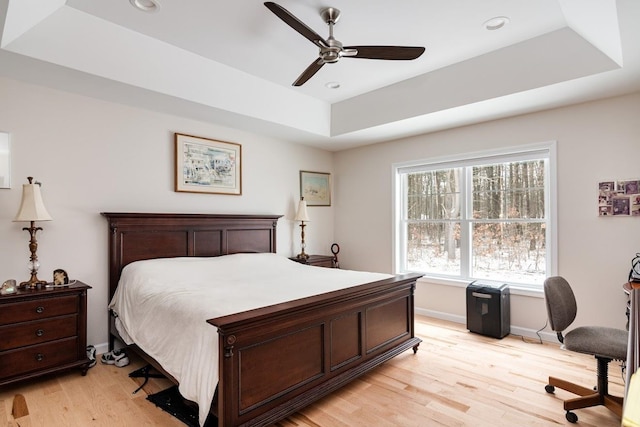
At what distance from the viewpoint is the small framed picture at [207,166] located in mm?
3828

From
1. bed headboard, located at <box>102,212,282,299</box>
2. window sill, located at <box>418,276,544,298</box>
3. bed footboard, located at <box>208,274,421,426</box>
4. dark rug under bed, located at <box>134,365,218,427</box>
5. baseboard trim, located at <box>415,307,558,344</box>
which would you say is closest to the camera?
bed footboard, located at <box>208,274,421,426</box>

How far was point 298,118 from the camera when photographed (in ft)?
13.8

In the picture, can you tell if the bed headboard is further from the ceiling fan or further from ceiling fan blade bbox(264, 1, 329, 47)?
ceiling fan blade bbox(264, 1, 329, 47)

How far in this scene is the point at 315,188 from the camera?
5375 mm

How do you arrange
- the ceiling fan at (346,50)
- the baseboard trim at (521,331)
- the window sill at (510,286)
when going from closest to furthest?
the ceiling fan at (346,50) < the baseboard trim at (521,331) < the window sill at (510,286)

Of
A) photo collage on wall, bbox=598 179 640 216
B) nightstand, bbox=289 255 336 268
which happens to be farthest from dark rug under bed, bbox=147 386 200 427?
photo collage on wall, bbox=598 179 640 216

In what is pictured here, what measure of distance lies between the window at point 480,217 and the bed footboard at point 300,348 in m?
1.68

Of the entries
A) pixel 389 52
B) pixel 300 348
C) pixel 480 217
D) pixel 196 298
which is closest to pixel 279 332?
pixel 300 348

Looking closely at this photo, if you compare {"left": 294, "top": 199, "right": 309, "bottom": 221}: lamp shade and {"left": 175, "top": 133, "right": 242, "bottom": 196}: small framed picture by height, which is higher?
{"left": 175, "top": 133, "right": 242, "bottom": 196}: small framed picture

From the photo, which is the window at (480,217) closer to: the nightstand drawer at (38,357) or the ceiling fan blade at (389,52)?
the ceiling fan blade at (389,52)

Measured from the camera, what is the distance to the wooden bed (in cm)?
190

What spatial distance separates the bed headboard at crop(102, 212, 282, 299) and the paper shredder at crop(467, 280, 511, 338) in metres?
2.49

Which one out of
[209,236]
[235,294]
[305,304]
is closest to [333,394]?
[305,304]

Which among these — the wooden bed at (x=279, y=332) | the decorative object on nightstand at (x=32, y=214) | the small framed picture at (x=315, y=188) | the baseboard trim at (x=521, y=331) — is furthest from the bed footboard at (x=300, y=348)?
the small framed picture at (x=315, y=188)
